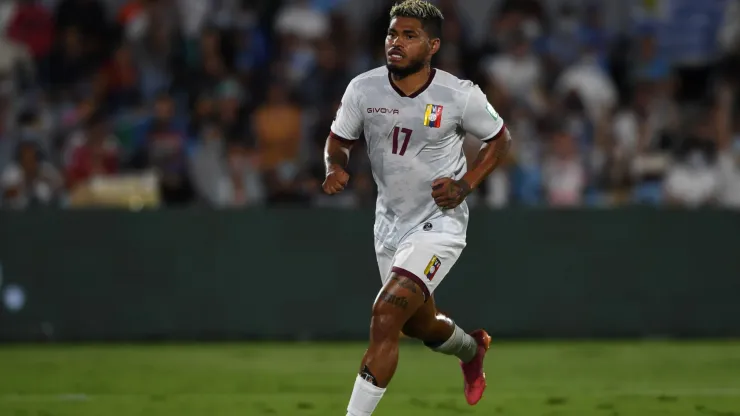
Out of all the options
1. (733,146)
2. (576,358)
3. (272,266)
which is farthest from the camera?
(733,146)

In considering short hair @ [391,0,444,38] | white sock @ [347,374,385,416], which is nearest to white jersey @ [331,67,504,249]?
short hair @ [391,0,444,38]

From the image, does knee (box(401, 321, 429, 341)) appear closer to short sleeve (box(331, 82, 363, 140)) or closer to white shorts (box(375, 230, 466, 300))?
white shorts (box(375, 230, 466, 300))

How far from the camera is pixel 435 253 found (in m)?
7.33

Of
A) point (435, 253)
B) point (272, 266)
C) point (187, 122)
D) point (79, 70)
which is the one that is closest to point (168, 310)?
point (272, 266)

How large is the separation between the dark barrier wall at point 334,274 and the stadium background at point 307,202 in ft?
0.08

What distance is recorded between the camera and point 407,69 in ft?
24.0

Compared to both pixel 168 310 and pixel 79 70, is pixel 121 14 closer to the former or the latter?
pixel 79 70

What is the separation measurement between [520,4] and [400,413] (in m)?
8.99

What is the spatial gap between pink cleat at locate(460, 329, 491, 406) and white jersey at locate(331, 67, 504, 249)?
125 centimetres

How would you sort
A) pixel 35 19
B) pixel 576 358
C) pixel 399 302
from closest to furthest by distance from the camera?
pixel 399 302 < pixel 576 358 < pixel 35 19

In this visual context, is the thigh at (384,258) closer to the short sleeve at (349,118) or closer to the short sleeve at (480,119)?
the short sleeve at (349,118)

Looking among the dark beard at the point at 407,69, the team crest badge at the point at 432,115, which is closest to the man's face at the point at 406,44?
the dark beard at the point at 407,69

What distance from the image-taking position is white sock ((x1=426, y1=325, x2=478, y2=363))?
27.1 ft

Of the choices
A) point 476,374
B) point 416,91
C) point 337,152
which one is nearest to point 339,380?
point 476,374
